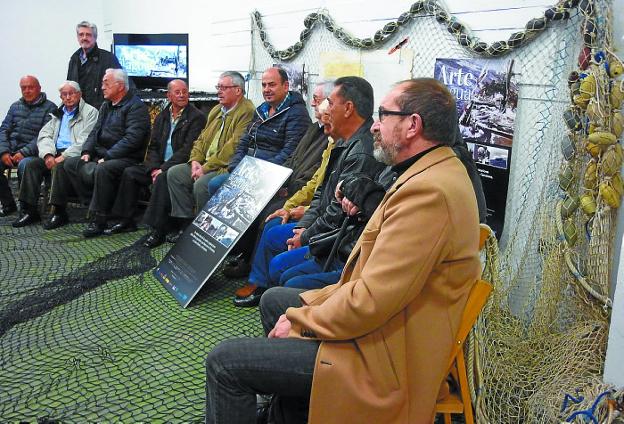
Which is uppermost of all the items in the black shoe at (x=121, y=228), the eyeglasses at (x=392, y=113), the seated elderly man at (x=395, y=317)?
the eyeglasses at (x=392, y=113)

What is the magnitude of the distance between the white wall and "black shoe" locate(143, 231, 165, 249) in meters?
4.22

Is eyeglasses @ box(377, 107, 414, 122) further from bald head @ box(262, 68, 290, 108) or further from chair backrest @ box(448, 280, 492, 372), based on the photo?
bald head @ box(262, 68, 290, 108)

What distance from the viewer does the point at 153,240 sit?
170 inches

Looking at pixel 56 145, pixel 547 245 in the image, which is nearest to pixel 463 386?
pixel 547 245

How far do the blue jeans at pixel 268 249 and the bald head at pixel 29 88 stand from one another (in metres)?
3.53

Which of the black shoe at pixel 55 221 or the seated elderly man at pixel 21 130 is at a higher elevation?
the seated elderly man at pixel 21 130

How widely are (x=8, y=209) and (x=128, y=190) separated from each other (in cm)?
150

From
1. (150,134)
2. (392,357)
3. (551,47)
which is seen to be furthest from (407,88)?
(150,134)

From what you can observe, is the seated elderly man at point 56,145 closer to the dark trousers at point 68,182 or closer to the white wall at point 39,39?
the dark trousers at point 68,182

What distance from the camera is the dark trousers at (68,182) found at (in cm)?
482

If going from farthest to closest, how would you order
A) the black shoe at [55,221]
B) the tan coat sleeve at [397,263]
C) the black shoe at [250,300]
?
1. the black shoe at [55,221]
2. the black shoe at [250,300]
3. the tan coat sleeve at [397,263]

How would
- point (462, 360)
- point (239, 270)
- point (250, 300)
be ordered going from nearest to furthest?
point (462, 360), point (250, 300), point (239, 270)

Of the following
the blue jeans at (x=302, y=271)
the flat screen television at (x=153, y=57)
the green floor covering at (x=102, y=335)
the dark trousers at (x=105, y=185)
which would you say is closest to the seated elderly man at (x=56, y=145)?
the dark trousers at (x=105, y=185)

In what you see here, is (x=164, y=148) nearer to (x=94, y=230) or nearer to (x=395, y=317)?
(x=94, y=230)
